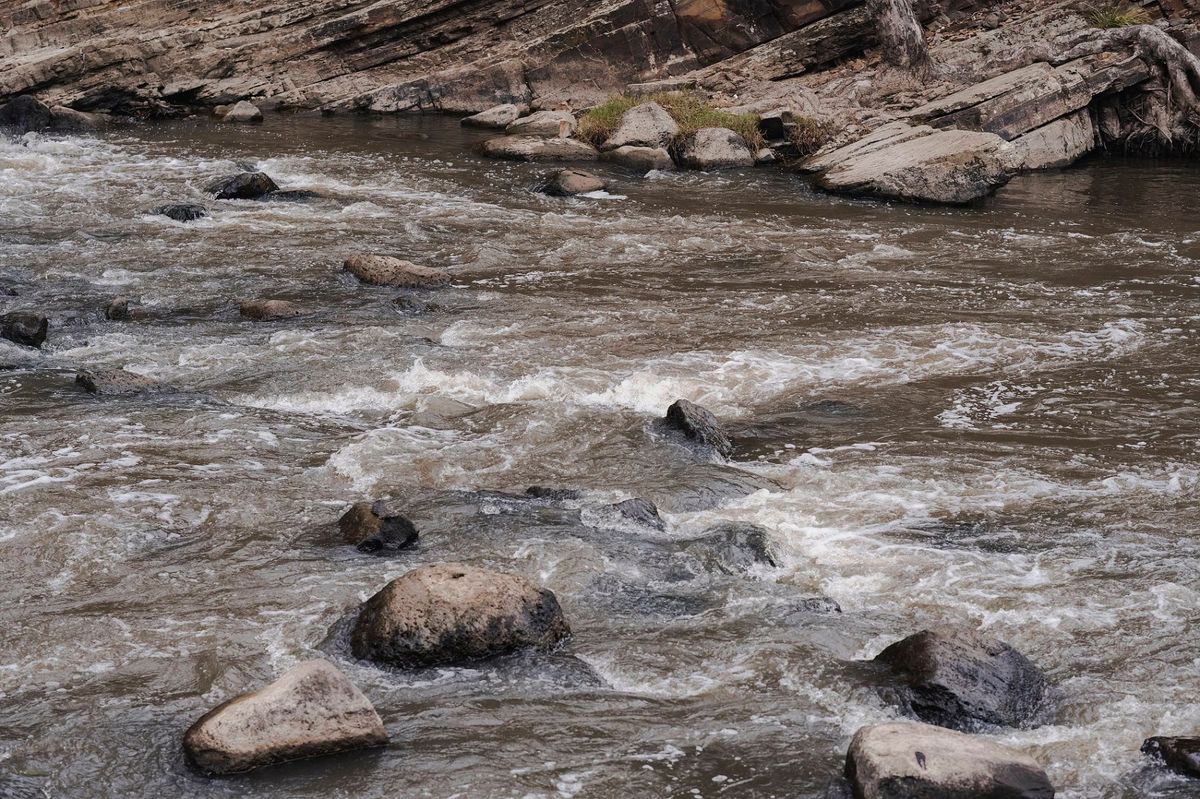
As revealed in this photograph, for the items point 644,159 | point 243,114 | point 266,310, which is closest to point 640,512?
point 266,310

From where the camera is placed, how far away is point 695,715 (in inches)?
234

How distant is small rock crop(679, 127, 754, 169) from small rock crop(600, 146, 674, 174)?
1.06ft

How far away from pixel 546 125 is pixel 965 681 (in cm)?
1804

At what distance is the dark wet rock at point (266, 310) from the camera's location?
39.9ft

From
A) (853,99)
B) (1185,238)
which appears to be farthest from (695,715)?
(853,99)

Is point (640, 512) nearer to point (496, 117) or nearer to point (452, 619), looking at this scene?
point (452, 619)

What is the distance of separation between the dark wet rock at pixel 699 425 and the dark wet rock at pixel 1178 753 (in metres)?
4.02

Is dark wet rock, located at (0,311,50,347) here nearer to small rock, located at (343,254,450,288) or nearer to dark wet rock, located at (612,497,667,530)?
small rock, located at (343,254,450,288)

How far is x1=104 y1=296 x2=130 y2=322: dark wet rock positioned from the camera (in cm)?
1217

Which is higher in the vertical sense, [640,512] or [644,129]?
[644,129]

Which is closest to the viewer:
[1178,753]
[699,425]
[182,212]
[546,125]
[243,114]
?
[1178,753]

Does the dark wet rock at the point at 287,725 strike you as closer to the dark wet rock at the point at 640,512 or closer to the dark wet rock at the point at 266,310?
the dark wet rock at the point at 640,512

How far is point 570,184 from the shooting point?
18.3m

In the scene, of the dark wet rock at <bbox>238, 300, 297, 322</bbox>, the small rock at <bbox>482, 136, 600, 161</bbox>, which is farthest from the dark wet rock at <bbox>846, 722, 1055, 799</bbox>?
the small rock at <bbox>482, 136, 600, 161</bbox>
